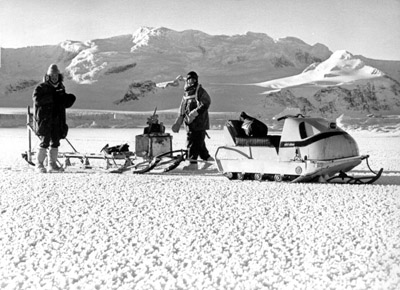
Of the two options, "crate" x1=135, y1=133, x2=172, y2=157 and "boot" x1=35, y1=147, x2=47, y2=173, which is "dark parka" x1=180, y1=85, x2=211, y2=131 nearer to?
"crate" x1=135, y1=133, x2=172, y2=157

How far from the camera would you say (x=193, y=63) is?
75938 millimetres

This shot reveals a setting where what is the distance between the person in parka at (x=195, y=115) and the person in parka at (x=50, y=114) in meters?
1.21

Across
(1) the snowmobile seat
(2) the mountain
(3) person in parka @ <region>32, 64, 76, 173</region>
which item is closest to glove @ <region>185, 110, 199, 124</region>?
(1) the snowmobile seat

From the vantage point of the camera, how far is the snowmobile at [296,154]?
388cm

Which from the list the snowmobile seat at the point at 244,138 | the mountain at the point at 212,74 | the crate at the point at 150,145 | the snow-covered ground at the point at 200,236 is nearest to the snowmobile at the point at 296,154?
the snowmobile seat at the point at 244,138

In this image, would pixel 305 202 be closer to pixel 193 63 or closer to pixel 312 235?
pixel 312 235

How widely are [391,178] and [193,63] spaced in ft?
238

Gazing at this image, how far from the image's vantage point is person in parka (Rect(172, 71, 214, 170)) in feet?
17.4

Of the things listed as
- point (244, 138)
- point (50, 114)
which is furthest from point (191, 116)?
point (50, 114)

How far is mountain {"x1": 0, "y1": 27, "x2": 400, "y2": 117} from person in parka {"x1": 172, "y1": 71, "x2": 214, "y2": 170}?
3953cm

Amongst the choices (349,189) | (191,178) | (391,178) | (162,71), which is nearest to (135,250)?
(349,189)

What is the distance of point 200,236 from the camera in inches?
92.9

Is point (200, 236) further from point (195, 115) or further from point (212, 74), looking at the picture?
point (212, 74)

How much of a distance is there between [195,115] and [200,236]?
301 cm
